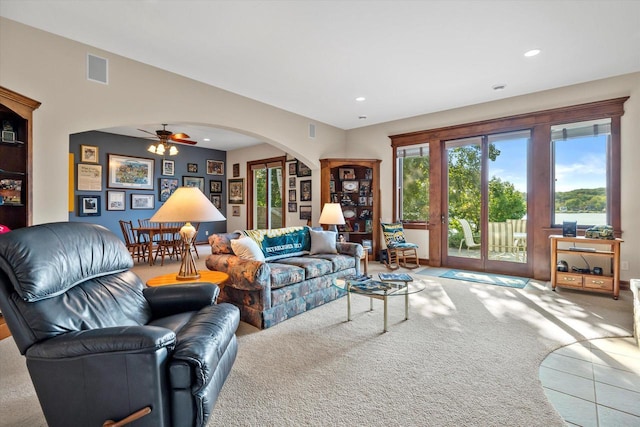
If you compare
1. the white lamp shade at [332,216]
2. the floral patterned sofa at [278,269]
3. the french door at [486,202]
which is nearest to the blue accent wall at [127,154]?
the floral patterned sofa at [278,269]

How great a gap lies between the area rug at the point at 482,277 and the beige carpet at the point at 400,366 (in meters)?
0.90

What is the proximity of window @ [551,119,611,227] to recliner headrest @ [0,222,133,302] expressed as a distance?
5676 mm

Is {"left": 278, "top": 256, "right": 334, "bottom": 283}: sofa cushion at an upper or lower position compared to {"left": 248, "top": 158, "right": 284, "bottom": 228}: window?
lower

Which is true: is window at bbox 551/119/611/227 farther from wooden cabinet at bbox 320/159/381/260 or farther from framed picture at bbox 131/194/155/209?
framed picture at bbox 131/194/155/209

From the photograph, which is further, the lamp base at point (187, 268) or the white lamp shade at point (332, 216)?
the white lamp shade at point (332, 216)

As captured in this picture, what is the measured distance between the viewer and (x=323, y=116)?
6.04m

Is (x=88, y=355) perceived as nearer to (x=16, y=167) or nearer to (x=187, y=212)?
(x=187, y=212)

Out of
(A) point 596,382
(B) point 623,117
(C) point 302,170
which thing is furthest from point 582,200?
(C) point 302,170

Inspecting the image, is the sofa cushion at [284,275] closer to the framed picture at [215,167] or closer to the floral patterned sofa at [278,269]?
the floral patterned sofa at [278,269]

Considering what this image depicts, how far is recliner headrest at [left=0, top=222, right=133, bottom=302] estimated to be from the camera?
1.46 m

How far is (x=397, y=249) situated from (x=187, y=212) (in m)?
3.92

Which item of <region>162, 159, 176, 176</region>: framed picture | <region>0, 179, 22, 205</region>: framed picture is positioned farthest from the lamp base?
<region>162, 159, 176, 176</region>: framed picture

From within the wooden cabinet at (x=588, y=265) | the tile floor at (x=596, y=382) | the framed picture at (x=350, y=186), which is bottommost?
the tile floor at (x=596, y=382)

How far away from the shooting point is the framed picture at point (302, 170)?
714 centimetres
